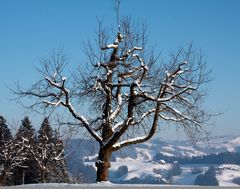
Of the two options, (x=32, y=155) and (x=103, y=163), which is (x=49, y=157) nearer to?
(x=32, y=155)

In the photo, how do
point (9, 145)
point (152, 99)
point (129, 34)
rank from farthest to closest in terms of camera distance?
point (9, 145) < point (129, 34) < point (152, 99)

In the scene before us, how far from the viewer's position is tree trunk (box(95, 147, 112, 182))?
20.0 meters

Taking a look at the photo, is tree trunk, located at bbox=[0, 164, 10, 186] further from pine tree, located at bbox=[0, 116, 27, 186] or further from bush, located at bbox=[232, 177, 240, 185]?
bush, located at bbox=[232, 177, 240, 185]

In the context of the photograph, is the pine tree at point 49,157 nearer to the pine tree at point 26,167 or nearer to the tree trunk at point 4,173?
the pine tree at point 26,167

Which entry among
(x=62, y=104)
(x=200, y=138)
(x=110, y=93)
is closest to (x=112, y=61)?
(x=110, y=93)

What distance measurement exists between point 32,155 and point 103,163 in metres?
27.5

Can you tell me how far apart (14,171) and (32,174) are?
10.2 ft

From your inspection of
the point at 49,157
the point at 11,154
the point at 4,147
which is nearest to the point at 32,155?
the point at 49,157

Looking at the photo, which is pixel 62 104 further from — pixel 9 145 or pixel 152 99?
pixel 9 145

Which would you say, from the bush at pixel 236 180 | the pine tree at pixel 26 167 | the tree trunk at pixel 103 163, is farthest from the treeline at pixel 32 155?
the bush at pixel 236 180

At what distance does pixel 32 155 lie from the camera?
151 feet

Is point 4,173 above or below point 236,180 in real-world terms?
above

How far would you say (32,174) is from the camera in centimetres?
5619

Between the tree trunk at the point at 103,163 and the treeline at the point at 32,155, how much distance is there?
828 inches
